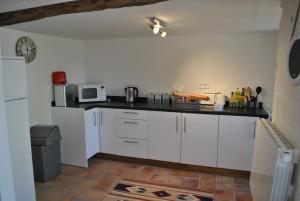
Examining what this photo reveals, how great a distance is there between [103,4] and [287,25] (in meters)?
1.43

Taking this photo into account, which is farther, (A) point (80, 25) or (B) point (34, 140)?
(B) point (34, 140)

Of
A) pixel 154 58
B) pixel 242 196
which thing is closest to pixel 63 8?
pixel 154 58

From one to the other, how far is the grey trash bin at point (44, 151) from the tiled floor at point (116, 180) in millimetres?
127

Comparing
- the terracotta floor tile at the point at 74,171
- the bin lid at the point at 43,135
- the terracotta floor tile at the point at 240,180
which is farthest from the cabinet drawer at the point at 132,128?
the terracotta floor tile at the point at 240,180

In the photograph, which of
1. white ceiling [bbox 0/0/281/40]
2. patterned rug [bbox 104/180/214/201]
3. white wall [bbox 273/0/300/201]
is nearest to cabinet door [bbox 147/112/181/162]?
patterned rug [bbox 104/180/214/201]

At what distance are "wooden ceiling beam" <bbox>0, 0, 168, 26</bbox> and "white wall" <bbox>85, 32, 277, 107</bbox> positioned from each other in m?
1.95

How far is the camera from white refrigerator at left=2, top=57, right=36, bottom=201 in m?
2.01

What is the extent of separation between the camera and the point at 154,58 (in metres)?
3.75

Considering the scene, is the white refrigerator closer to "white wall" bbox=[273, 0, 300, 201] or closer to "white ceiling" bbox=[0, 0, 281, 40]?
"white ceiling" bbox=[0, 0, 281, 40]

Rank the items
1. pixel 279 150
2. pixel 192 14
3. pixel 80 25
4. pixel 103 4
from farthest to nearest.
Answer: pixel 80 25 < pixel 192 14 < pixel 103 4 < pixel 279 150

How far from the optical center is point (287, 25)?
5.73 ft

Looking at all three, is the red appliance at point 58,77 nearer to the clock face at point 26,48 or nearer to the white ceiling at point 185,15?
the clock face at point 26,48

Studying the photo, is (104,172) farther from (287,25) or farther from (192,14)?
(287,25)

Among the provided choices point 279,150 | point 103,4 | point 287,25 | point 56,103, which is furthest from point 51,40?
point 279,150
